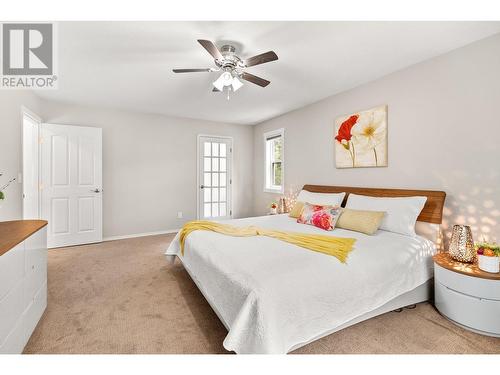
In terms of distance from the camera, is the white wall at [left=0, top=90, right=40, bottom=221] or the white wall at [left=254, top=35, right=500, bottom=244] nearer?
the white wall at [left=254, top=35, right=500, bottom=244]

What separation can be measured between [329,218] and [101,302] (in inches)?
98.5

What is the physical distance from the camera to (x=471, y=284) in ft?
5.94

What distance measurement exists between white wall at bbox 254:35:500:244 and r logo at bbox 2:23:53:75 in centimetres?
347

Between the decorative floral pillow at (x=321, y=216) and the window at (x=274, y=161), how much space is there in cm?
175

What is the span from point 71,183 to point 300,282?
4.21m

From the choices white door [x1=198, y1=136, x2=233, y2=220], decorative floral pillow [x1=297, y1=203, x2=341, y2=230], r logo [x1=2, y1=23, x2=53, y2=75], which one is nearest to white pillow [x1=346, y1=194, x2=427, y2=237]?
decorative floral pillow [x1=297, y1=203, x2=341, y2=230]

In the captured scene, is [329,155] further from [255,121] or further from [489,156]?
[255,121]

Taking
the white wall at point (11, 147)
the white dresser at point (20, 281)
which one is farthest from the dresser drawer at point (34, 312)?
the white wall at point (11, 147)

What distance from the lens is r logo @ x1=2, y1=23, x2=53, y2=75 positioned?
6.63 feet

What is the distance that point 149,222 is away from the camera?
4.76 meters

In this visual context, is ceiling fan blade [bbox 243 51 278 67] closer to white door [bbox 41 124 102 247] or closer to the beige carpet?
the beige carpet

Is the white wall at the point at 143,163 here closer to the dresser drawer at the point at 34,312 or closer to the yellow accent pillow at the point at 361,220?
the dresser drawer at the point at 34,312

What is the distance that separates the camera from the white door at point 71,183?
12.6ft
